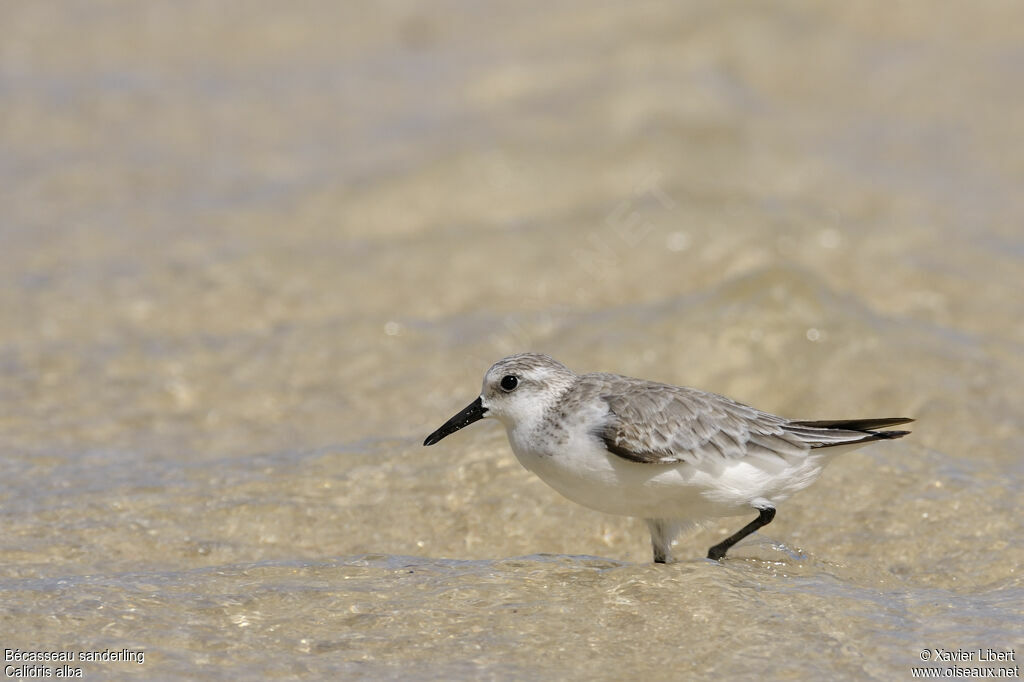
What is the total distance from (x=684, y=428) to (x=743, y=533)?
0.72m

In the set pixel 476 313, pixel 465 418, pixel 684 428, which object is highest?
pixel 476 313

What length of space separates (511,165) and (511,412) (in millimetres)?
6848

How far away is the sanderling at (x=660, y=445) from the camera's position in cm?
615

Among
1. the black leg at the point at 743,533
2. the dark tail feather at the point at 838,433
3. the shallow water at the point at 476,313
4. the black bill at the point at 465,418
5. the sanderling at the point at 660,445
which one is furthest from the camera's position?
the black bill at the point at 465,418

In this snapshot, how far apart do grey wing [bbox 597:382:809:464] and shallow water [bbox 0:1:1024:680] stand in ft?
1.98

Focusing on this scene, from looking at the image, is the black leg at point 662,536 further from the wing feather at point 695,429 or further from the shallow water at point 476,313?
the wing feather at point 695,429

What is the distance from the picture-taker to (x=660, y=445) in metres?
6.09

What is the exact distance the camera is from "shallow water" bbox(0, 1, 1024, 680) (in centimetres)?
600

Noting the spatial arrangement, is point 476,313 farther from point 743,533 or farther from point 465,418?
point 743,533

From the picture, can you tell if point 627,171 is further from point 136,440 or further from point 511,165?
point 136,440

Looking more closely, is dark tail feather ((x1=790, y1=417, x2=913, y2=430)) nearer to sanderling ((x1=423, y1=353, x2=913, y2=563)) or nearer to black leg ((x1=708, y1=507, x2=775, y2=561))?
sanderling ((x1=423, y1=353, x2=913, y2=563))

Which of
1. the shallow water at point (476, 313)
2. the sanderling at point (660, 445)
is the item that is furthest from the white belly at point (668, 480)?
the shallow water at point (476, 313)

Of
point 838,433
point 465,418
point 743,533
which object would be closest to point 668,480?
point 743,533

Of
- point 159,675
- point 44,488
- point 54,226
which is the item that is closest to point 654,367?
point 44,488
